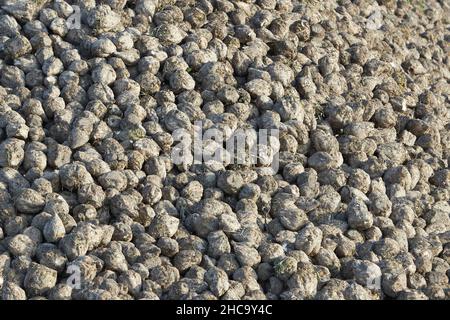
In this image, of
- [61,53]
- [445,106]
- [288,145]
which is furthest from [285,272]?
[445,106]

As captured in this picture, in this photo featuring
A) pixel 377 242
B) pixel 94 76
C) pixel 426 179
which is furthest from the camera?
pixel 426 179

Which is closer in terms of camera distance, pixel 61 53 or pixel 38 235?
pixel 38 235

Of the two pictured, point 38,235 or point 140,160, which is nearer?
point 38,235

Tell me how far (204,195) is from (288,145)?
688 millimetres

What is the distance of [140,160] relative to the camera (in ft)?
14.8

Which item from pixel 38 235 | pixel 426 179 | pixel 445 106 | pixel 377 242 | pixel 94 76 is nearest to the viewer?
pixel 38 235

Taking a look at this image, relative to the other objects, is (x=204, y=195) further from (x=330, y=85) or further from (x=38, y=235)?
(x=330, y=85)

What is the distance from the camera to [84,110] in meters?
4.68

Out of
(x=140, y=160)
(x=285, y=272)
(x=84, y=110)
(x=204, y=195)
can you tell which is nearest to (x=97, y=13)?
(x=84, y=110)

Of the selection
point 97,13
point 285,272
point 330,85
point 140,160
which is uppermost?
point 97,13

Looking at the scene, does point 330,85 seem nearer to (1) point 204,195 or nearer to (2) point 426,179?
(2) point 426,179

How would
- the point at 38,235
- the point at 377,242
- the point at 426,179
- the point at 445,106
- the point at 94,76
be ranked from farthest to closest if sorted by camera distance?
the point at 445,106 < the point at 426,179 < the point at 94,76 < the point at 377,242 < the point at 38,235

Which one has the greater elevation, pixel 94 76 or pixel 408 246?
pixel 94 76

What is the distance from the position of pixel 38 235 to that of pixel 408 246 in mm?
2114
